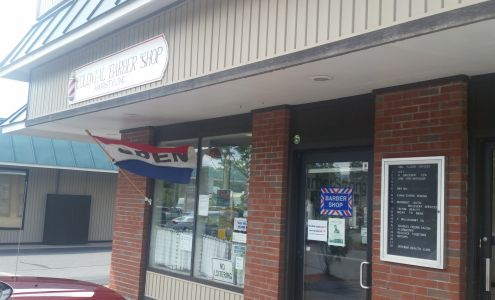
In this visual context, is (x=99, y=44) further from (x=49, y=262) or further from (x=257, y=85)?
(x=49, y=262)

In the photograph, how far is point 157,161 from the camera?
26.0 feet

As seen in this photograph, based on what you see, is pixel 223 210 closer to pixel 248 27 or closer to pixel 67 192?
pixel 248 27

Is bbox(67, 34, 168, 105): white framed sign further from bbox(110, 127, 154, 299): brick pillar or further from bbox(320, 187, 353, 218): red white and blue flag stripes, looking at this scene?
bbox(320, 187, 353, 218): red white and blue flag stripes

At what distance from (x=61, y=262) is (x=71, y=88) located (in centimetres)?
792

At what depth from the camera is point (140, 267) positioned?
8.70 m

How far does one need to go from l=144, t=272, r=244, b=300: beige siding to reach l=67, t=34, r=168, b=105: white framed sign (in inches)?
119

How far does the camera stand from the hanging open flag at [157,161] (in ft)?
25.3

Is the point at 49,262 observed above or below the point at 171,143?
below

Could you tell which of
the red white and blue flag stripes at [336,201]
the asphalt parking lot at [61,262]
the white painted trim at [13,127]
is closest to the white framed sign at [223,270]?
the red white and blue flag stripes at [336,201]

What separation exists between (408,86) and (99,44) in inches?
177

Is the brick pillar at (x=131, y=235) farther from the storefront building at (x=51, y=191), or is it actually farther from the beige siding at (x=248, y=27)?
the storefront building at (x=51, y=191)

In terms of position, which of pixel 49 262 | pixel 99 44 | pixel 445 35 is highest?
pixel 99 44

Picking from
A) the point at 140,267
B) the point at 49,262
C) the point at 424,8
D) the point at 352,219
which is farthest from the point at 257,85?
the point at 49,262

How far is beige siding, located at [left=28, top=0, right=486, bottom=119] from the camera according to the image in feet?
12.6
